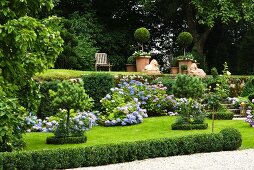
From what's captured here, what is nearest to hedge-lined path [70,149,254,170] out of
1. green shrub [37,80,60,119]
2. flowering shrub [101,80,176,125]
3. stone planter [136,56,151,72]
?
flowering shrub [101,80,176,125]

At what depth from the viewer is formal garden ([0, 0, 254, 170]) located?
8.24 meters

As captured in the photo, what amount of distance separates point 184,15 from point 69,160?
2128 centimetres

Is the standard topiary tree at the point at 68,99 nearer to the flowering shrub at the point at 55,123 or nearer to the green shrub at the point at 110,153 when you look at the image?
the flowering shrub at the point at 55,123

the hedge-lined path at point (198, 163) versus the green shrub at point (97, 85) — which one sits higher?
the green shrub at point (97, 85)

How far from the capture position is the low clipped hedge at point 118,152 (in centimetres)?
799

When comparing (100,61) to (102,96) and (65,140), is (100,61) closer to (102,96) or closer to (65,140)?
(102,96)

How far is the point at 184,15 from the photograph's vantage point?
2855 cm

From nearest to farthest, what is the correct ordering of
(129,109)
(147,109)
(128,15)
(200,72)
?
(129,109), (147,109), (200,72), (128,15)

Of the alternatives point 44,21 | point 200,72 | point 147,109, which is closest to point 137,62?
point 200,72

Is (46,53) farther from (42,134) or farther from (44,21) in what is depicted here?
(42,134)

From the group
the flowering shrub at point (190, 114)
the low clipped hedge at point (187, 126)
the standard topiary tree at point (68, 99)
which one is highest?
the standard topiary tree at point (68, 99)

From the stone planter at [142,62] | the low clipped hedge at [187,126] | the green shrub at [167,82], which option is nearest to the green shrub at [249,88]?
the green shrub at [167,82]

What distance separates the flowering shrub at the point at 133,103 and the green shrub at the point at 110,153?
3.63 m

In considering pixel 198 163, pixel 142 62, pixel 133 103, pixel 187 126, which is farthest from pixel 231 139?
pixel 142 62
